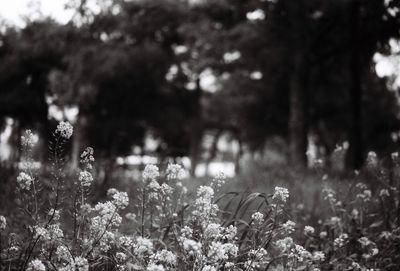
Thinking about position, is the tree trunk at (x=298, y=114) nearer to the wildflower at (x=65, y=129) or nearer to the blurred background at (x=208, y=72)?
the blurred background at (x=208, y=72)

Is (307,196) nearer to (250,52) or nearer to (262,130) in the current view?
(250,52)

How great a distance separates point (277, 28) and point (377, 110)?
35.0ft

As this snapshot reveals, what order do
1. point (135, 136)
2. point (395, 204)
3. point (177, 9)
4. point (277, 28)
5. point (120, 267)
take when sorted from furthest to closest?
point (135, 136) → point (177, 9) → point (277, 28) → point (395, 204) → point (120, 267)

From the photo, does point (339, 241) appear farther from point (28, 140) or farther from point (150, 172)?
point (28, 140)

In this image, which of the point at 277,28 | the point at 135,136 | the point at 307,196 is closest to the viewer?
the point at 307,196

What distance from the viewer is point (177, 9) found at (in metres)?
26.1

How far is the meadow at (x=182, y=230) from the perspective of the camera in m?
3.18

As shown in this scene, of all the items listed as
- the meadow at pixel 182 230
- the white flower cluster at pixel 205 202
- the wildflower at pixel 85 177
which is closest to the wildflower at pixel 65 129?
Answer: the meadow at pixel 182 230

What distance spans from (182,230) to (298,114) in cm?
1431

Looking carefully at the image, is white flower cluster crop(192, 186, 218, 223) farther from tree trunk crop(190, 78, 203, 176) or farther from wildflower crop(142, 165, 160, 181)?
tree trunk crop(190, 78, 203, 176)

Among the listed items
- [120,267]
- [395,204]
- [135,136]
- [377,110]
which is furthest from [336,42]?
[135,136]

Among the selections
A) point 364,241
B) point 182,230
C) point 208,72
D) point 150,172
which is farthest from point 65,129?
point 208,72

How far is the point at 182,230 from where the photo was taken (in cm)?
316

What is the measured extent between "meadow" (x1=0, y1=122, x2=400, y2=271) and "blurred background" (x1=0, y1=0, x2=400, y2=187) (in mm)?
5180
